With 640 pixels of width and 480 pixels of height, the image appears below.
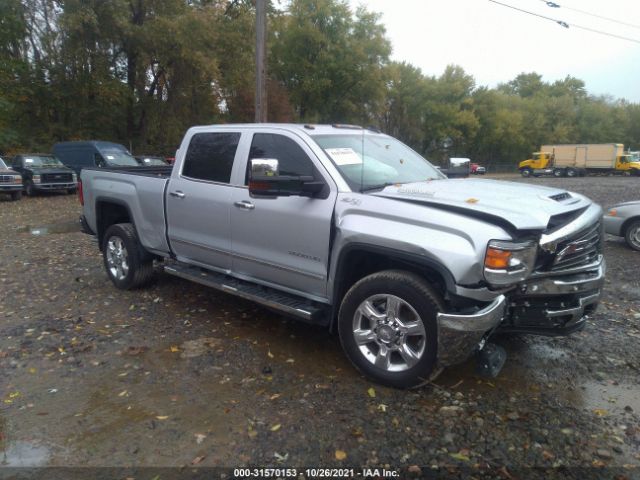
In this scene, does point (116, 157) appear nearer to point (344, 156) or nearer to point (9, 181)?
point (9, 181)

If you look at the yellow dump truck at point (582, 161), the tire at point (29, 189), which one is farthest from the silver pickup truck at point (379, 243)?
the yellow dump truck at point (582, 161)

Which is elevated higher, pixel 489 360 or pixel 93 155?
pixel 93 155

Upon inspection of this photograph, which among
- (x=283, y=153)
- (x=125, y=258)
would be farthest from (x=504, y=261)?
(x=125, y=258)

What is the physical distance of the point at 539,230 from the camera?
124 inches

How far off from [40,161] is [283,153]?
1857 centimetres

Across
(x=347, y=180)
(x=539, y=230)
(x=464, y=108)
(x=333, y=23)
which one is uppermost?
(x=333, y=23)

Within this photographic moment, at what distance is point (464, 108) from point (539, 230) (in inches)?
2272

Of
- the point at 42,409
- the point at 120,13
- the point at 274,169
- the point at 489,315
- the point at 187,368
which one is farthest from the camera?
the point at 120,13

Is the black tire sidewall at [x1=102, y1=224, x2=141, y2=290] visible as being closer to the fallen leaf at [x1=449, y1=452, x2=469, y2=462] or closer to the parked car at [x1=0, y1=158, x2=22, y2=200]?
the fallen leaf at [x1=449, y1=452, x2=469, y2=462]

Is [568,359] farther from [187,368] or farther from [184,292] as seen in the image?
[184,292]

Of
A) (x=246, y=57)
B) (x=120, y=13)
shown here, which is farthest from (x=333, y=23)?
(x=120, y=13)

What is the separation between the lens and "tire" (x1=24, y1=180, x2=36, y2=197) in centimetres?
1838

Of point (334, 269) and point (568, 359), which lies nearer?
point (334, 269)

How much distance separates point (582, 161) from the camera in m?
43.7
